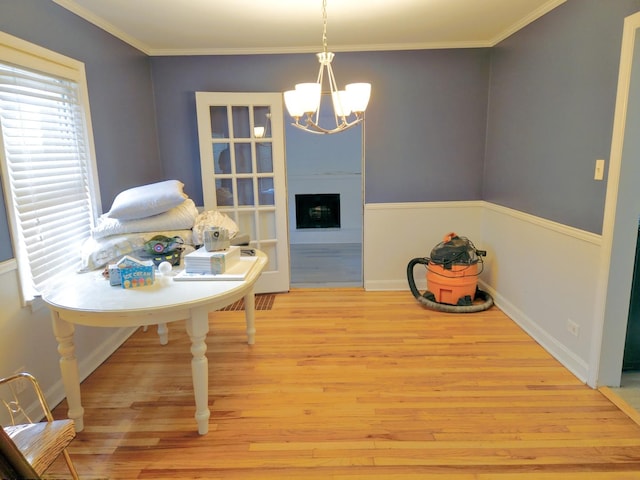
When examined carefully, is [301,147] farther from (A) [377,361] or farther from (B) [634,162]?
(B) [634,162]

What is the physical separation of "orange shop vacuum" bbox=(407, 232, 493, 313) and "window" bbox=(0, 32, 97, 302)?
110 inches

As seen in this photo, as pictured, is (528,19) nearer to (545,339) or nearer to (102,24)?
(545,339)

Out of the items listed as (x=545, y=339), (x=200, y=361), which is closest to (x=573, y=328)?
(x=545, y=339)

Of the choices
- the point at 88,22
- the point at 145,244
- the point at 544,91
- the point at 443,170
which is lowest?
the point at 145,244

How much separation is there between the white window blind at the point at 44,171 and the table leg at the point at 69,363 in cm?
37

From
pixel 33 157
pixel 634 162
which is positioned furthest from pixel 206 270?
pixel 634 162

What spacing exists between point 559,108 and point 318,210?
4.67 m

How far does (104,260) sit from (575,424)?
9.26ft

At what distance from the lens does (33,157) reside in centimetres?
224

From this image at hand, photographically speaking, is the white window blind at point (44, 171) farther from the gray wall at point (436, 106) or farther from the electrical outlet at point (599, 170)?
the electrical outlet at point (599, 170)

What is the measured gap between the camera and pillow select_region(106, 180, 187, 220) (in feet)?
8.64

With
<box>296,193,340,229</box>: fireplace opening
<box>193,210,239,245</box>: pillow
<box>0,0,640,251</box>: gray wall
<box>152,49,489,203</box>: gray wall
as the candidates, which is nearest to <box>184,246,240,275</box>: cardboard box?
<box>193,210,239,245</box>: pillow

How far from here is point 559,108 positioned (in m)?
2.72

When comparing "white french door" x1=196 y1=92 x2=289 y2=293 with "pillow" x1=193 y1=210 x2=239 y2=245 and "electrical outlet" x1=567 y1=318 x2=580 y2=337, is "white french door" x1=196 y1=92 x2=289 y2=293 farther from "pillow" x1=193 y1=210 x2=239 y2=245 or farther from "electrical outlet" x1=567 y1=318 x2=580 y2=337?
"electrical outlet" x1=567 y1=318 x2=580 y2=337
